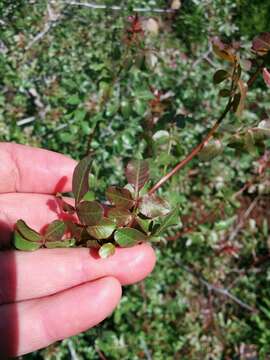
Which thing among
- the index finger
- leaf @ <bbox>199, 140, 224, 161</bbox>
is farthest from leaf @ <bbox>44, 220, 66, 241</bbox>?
leaf @ <bbox>199, 140, 224, 161</bbox>

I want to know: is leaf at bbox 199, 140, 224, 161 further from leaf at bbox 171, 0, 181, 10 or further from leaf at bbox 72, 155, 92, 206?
leaf at bbox 171, 0, 181, 10

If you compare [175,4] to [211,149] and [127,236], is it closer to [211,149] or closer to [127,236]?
[211,149]

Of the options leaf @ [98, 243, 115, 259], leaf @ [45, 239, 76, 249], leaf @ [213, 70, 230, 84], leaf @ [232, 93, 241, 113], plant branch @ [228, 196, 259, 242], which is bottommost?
plant branch @ [228, 196, 259, 242]

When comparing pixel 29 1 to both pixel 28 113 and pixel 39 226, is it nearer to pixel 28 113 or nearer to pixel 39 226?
pixel 28 113

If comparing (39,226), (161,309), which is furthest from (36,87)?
(161,309)

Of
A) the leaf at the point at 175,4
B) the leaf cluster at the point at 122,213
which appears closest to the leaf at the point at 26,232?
the leaf cluster at the point at 122,213

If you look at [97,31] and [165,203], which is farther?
[97,31]

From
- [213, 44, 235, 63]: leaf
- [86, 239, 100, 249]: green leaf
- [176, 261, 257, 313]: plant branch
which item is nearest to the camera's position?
[213, 44, 235, 63]: leaf
